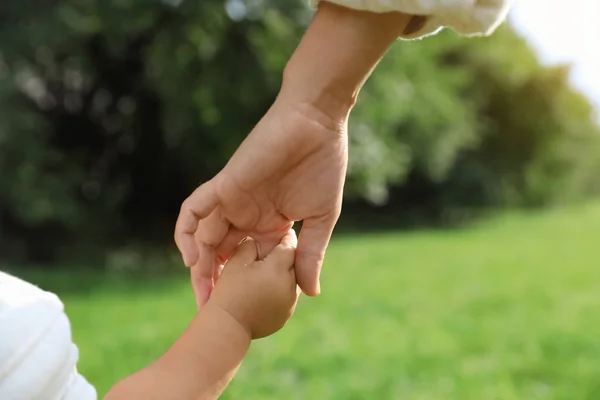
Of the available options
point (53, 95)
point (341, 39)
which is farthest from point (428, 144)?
point (341, 39)

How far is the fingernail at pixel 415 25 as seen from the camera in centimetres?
76

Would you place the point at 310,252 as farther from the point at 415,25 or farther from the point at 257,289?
the point at 415,25

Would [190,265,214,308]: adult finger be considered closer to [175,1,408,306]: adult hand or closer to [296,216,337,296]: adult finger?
[175,1,408,306]: adult hand

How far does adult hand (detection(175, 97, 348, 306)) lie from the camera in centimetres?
75

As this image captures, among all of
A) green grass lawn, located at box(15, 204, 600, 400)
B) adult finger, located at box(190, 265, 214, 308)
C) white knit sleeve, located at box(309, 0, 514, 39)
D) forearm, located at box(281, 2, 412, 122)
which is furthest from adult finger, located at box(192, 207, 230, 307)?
green grass lawn, located at box(15, 204, 600, 400)

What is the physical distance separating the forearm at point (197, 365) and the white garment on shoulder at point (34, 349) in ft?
0.16

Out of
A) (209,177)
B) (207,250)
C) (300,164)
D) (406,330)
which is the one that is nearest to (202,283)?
(207,250)

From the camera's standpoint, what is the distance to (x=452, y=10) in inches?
28.2

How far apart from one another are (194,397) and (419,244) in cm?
520

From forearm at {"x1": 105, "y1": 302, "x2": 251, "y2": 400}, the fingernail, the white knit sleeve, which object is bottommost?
forearm at {"x1": 105, "y1": 302, "x2": 251, "y2": 400}

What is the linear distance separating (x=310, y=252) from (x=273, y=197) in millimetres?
71

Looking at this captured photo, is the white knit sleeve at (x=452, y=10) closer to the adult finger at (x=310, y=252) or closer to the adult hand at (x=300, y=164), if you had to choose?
the adult hand at (x=300, y=164)

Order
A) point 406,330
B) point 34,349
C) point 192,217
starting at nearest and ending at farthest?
point 34,349
point 192,217
point 406,330

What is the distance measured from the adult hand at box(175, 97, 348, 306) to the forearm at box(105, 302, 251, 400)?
0.07m
